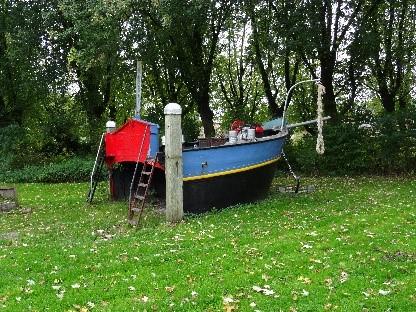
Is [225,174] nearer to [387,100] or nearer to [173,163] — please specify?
[173,163]

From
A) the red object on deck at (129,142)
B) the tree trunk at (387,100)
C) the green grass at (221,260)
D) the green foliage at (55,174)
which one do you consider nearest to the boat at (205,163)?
the red object on deck at (129,142)

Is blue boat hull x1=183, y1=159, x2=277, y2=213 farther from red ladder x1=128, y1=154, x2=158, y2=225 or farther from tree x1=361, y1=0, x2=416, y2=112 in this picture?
tree x1=361, y1=0, x2=416, y2=112

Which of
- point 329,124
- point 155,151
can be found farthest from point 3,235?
point 329,124

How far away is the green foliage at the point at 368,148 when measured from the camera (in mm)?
21828

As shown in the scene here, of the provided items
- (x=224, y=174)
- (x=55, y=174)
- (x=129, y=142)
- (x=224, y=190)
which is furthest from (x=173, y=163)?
(x=55, y=174)

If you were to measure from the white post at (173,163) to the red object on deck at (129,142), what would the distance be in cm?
134

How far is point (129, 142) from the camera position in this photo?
15.5 m

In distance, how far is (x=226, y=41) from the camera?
3131 centimetres

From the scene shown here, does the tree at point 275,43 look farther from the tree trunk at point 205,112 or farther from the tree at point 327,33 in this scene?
the tree trunk at point 205,112

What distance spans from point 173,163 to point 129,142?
108 inches

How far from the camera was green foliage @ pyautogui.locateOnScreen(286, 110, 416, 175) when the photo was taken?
21.8 meters

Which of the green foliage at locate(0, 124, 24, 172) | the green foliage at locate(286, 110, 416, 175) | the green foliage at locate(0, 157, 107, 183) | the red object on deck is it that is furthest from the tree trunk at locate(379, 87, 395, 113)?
the green foliage at locate(0, 124, 24, 172)

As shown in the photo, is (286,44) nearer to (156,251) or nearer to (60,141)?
(156,251)

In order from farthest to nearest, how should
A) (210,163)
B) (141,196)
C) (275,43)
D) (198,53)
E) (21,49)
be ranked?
(198,53) → (21,49) → (275,43) → (210,163) → (141,196)
